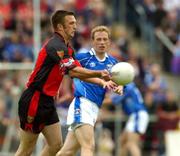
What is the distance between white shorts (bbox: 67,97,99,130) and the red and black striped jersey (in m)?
0.75

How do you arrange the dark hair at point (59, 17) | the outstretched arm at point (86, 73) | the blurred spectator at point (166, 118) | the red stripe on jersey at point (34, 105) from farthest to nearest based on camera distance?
the blurred spectator at point (166, 118), the red stripe on jersey at point (34, 105), the dark hair at point (59, 17), the outstretched arm at point (86, 73)

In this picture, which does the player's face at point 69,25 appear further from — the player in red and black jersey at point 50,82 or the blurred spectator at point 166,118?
the blurred spectator at point 166,118

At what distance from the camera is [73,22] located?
34.6 feet

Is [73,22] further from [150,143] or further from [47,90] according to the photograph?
[150,143]

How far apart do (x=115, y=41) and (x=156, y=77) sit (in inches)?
61.2

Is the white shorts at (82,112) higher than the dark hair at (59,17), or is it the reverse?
the dark hair at (59,17)

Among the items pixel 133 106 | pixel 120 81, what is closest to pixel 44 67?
pixel 120 81

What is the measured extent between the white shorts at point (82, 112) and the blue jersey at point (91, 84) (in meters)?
0.07

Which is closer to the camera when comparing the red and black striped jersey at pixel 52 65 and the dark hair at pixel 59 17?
the red and black striped jersey at pixel 52 65

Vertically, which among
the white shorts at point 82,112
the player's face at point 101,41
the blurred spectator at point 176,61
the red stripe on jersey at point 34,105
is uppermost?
the player's face at point 101,41

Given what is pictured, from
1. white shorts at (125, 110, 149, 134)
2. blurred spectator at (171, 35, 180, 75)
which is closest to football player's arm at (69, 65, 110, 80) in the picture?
white shorts at (125, 110, 149, 134)

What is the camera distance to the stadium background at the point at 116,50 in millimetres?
17391

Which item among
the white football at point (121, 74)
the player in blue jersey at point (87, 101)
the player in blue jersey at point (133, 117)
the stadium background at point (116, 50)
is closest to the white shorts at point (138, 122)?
the player in blue jersey at point (133, 117)

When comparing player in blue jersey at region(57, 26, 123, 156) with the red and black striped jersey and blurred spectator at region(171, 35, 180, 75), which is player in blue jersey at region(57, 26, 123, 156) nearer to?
the red and black striped jersey
